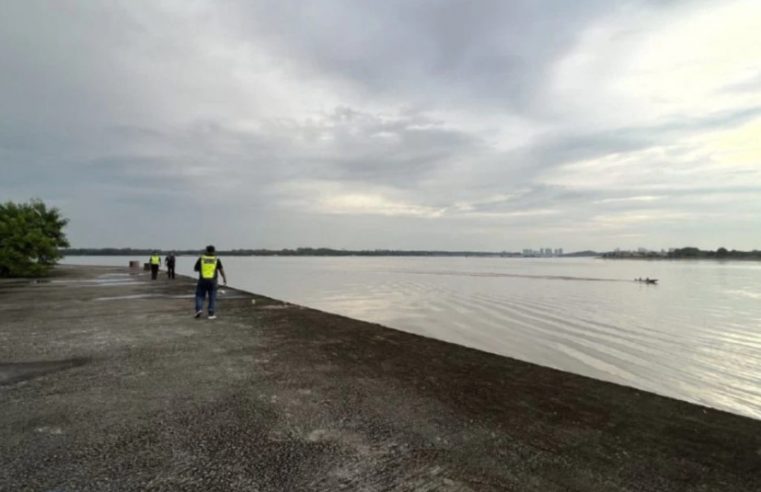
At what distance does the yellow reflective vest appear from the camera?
11008 millimetres

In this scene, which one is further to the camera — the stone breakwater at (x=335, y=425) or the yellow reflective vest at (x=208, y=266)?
the yellow reflective vest at (x=208, y=266)

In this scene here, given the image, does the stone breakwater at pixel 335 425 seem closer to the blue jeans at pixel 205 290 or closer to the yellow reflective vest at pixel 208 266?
the blue jeans at pixel 205 290

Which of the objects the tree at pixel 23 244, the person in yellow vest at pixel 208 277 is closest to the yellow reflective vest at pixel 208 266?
the person in yellow vest at pixel 208 277

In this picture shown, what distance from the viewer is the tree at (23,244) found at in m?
28.2

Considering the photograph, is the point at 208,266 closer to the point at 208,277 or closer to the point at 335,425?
the point at 208,277

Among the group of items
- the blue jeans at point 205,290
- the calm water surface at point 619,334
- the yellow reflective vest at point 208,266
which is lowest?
the calm water surface at point 619,334

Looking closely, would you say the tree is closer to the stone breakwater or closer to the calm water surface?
the calm water surface

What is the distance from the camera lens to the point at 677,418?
468 centimetres

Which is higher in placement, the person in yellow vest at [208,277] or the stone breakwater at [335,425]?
the person in yellow vest at [208,277]

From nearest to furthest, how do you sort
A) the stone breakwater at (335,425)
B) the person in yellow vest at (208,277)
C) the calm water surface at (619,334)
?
1. the stone breakwater at (335,425)
2. the calm water surface at (619,334)
3. the person in yellow vest at (208,277)

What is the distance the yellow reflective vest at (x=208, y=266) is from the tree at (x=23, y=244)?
27454 mm

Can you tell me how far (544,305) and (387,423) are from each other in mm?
21459

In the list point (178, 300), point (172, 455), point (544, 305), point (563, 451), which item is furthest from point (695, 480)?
point (544, 305)

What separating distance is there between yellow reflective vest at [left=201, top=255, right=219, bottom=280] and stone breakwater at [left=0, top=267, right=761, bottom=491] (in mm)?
3493
